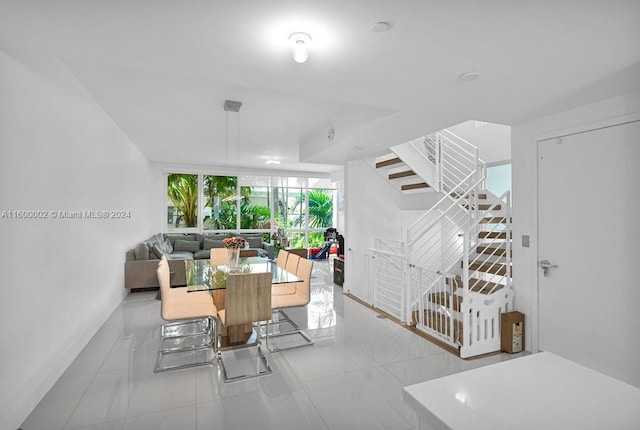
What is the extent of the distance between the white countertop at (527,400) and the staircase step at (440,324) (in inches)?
99.7

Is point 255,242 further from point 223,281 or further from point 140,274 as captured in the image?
point 223,281

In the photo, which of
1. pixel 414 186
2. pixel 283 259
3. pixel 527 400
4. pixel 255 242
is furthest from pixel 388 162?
pixel 527 400

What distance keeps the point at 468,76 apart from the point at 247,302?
2.44m

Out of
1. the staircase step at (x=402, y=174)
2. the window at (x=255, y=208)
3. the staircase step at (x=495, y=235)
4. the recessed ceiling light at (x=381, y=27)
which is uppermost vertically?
the recessed ceiling light at (x=381, y=27)

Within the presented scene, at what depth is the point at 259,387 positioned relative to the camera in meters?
2.55

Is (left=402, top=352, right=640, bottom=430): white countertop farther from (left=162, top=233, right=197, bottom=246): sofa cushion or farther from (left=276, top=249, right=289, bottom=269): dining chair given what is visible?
(left=162, top=233, right=197, bottom=246): sofa cushion

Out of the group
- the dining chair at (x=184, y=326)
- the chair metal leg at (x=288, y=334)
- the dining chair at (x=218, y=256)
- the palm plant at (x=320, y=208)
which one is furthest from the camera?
the palm plant at (x=320, y=208)

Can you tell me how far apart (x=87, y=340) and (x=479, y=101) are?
4.37 metres

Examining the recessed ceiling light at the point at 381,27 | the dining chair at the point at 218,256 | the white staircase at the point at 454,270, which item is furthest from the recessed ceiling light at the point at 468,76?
the dining chair at the point at 218,256

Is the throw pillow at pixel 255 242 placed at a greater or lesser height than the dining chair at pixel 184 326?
greater

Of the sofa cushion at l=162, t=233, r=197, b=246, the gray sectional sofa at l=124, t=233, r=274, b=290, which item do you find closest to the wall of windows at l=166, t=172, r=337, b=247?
the sofa cushion at l=162, t=233, r=197, b=246

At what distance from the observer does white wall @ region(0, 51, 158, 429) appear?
2.03 metres

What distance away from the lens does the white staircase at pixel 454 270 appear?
319 cm

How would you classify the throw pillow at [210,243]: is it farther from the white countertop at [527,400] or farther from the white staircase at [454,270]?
the white countertop at [527,400]
